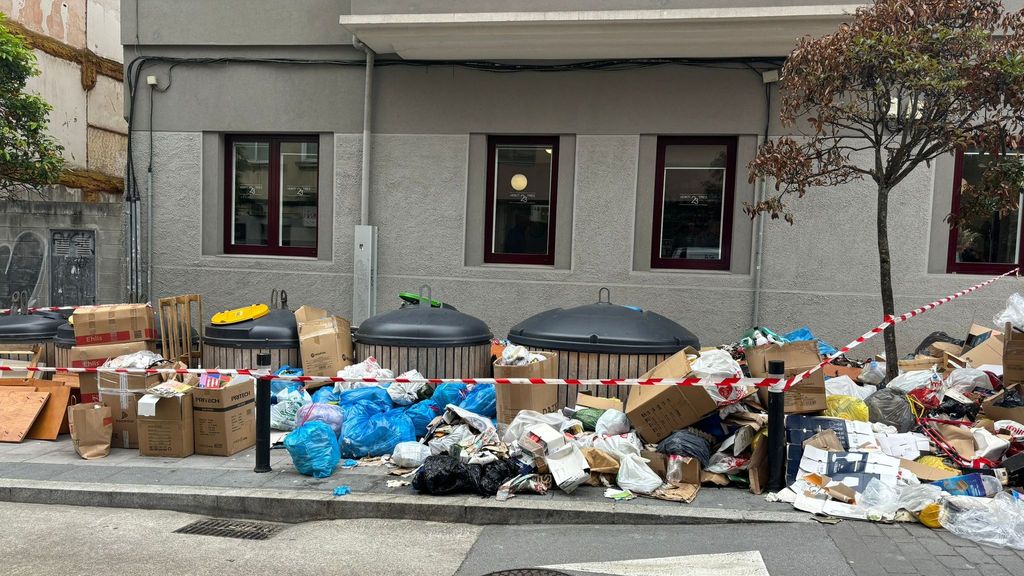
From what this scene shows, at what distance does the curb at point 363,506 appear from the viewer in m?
4.73

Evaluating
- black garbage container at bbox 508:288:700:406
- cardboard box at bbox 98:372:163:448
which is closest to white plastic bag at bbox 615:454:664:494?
black garbage container at bbox 508:288:700:406

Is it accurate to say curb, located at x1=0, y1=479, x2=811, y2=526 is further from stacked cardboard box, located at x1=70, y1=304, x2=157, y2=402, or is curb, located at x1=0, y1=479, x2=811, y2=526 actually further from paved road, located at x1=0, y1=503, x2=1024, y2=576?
stacked cardboard box, located at x1=70, y1=304, x2=157, y2=402

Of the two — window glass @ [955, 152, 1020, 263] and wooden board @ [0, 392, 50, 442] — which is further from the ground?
window glass @ [955, 152, 1020, 263]

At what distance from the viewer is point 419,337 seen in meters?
7.41

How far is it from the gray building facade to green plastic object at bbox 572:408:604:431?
384cm

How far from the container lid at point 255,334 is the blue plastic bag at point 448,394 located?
1.98m

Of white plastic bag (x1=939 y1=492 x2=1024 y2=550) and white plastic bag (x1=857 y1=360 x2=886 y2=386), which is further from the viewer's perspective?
white plastic bag (x1=857 y1=360 x2=886 y2=386)

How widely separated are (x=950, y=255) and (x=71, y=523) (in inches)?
387

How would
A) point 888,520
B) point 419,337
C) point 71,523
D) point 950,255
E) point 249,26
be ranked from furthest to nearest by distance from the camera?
point 249,26 → point 950,255 → point 419,337 → point 71,523 → point 888,520

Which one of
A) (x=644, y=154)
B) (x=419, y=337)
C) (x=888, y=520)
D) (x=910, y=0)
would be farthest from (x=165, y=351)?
(x=910, y=0)

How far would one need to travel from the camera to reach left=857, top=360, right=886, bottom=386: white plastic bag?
24.4 ft

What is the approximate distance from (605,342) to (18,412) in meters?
5.49

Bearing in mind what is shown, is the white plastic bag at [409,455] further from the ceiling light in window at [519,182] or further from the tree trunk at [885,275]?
the ceiling light in window at [519,182]

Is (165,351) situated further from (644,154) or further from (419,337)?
(644,154)
